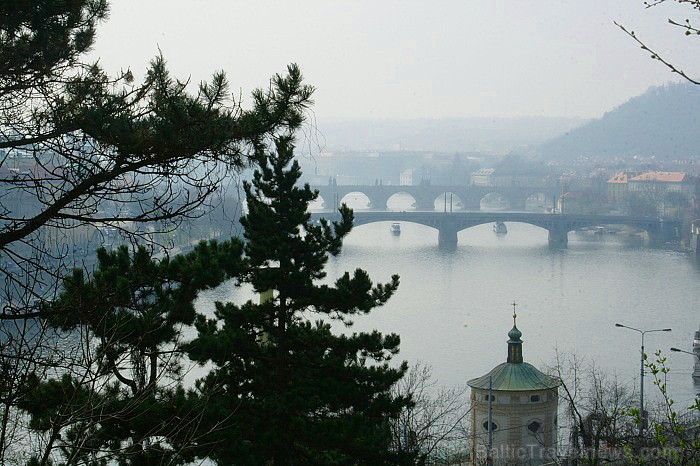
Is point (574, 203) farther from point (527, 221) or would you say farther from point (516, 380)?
point (516, 380)

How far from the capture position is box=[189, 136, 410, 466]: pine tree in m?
3.84

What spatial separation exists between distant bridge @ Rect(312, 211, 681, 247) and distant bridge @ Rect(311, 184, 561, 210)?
497 centimetres

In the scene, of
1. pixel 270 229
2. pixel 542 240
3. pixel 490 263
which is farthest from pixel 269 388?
pixel 542 240

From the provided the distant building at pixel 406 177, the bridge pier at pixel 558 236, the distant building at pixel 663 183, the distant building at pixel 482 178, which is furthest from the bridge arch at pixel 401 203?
the distant building at pixel 406 177

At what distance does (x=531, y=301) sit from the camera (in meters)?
15.2

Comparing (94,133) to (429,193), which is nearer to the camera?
(94,133)

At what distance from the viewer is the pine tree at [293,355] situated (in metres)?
3.84

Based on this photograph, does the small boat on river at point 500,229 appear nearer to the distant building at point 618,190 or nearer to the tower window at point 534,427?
the distant building at point 618,190

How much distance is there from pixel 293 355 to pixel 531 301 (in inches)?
451

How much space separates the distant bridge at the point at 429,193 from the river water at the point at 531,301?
592 cm

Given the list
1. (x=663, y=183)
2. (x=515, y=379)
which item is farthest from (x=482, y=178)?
(x=515, y=379)

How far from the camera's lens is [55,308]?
75.2 inches

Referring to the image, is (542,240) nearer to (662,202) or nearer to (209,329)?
(662,202)

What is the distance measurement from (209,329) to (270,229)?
0.52 meters
